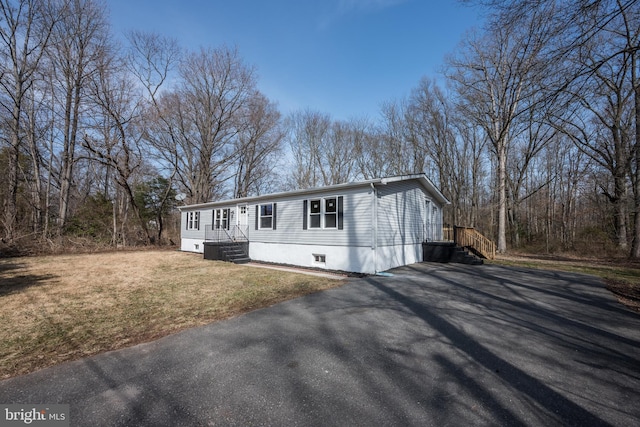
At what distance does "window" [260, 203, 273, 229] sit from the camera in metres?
13.1

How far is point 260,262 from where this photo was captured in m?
13.1

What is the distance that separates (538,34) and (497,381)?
5.99m

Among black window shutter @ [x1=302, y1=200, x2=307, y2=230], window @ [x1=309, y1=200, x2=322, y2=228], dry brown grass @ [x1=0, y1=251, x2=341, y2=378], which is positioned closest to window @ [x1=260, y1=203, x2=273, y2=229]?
black window shutter @ [x1=302, y1=200, x2=307, y2=230]

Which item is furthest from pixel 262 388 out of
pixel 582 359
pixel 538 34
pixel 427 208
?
pixel 427 208

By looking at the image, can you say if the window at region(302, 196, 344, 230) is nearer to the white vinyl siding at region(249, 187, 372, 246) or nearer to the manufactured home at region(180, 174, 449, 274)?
the manufactured home at region(180, 174, 449, 274)

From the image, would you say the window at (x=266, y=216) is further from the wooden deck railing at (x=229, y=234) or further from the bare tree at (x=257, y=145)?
the bare tree at (x=257, y=145)

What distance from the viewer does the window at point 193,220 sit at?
18.1 m

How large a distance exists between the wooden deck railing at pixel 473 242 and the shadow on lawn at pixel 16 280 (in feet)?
51.4

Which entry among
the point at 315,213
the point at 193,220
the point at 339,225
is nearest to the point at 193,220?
the point at 193,220

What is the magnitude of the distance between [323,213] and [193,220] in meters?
11.9

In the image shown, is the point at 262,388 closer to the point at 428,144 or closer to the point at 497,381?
the point at 497,381

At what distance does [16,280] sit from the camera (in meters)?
7.84

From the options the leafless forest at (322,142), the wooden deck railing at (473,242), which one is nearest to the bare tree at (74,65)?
the leafless forest at (322,142)

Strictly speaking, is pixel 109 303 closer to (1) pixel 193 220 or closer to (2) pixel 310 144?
(1) pixel 193 220
